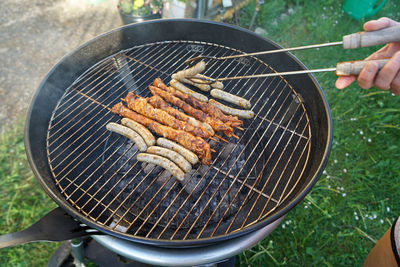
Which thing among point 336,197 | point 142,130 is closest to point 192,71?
point 142,130

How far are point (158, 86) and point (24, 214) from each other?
2430 millimetres

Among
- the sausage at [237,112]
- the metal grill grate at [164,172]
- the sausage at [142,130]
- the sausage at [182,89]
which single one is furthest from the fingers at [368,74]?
the sausage at [142,130]

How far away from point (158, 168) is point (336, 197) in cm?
267

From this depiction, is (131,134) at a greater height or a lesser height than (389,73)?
lesser

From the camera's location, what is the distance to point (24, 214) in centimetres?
341

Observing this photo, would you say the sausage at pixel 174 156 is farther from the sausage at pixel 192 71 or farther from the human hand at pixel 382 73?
the human hand at pixel 382 73

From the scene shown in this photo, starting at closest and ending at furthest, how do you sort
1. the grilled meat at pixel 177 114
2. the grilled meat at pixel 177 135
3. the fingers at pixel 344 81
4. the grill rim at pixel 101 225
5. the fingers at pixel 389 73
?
the grill rim at pixel 101 225
the fingers at pixel 389 73
the fingers at pixel 344 81
the grilled meat at pixel 177 135
the grilled meat at pixel 177 114

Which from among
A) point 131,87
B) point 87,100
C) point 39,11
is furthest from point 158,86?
point 39,11

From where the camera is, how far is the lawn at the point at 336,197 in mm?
3283

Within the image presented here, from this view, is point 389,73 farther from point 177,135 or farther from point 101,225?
point 101,225

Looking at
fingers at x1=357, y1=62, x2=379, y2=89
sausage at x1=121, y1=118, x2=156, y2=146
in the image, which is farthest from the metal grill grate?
fingers at x1=357, y1=62, x2=379, y2=89

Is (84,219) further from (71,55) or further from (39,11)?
(39,11)

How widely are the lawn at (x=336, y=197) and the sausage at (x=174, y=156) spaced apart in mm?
1572

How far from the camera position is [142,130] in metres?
2.75
